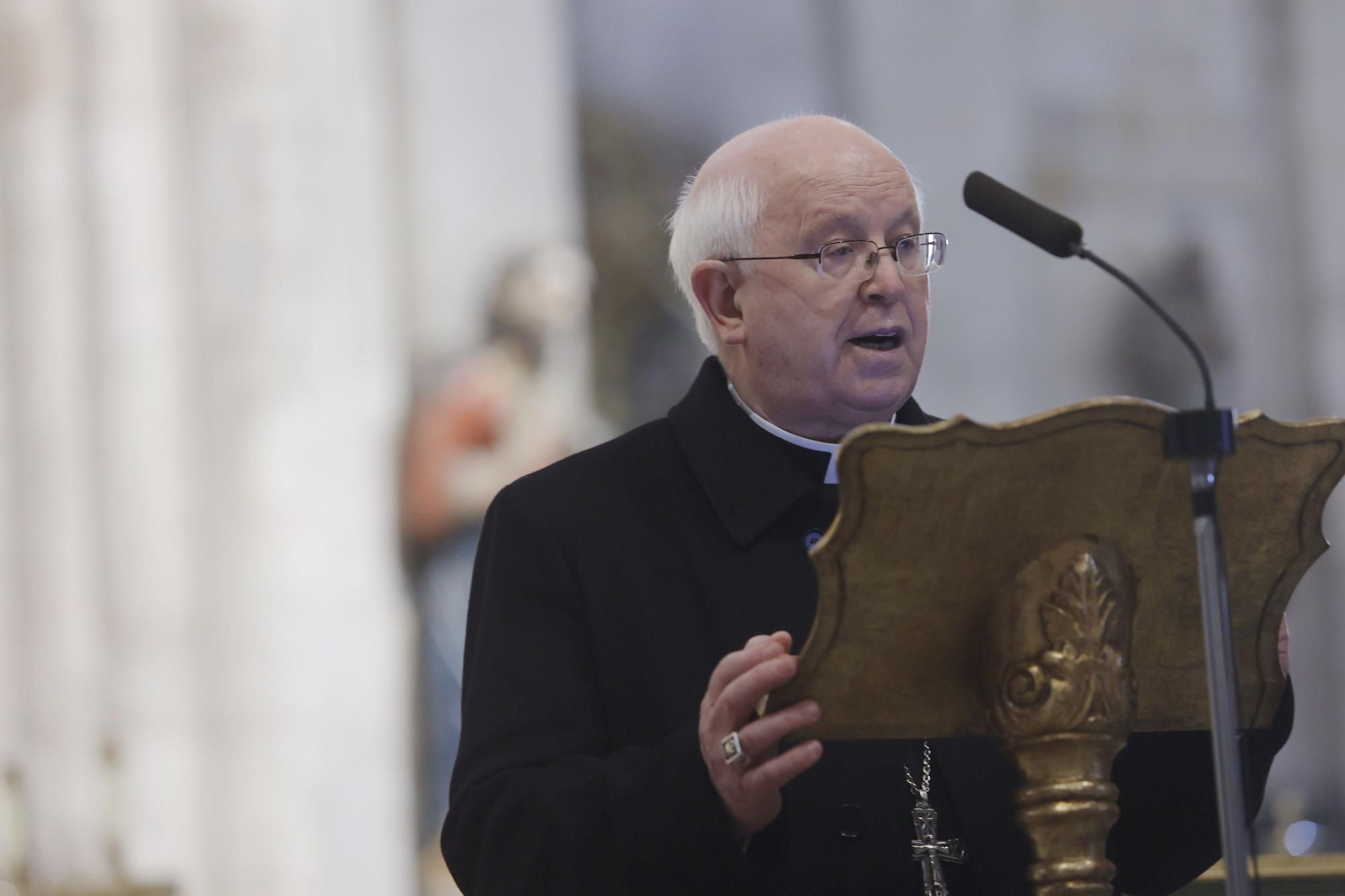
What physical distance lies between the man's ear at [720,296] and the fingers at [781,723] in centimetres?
128

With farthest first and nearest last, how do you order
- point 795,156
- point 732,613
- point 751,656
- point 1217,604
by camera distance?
point 795,156
point 732,613
point 751,656
point 1217,604

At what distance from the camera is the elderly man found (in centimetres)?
247

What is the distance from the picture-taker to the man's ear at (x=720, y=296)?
315 centimetres

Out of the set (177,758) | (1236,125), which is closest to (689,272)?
(177,758)

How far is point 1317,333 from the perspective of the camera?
287 inches

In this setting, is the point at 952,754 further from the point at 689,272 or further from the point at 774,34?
the point at 774,34

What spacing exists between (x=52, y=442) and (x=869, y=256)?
5237mm

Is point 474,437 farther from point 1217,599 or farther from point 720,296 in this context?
point 1217,599

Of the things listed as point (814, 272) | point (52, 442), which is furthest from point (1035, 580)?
point (52, 442)

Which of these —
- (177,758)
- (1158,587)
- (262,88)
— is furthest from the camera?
(262,88)

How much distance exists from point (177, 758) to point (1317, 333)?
5.28m

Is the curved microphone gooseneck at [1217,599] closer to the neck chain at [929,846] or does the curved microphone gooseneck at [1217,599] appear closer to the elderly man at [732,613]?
the elderly man at [732,613]

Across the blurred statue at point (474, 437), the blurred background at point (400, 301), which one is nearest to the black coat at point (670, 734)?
the blurred statue at point (474, 437)

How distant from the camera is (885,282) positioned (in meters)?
2.87
